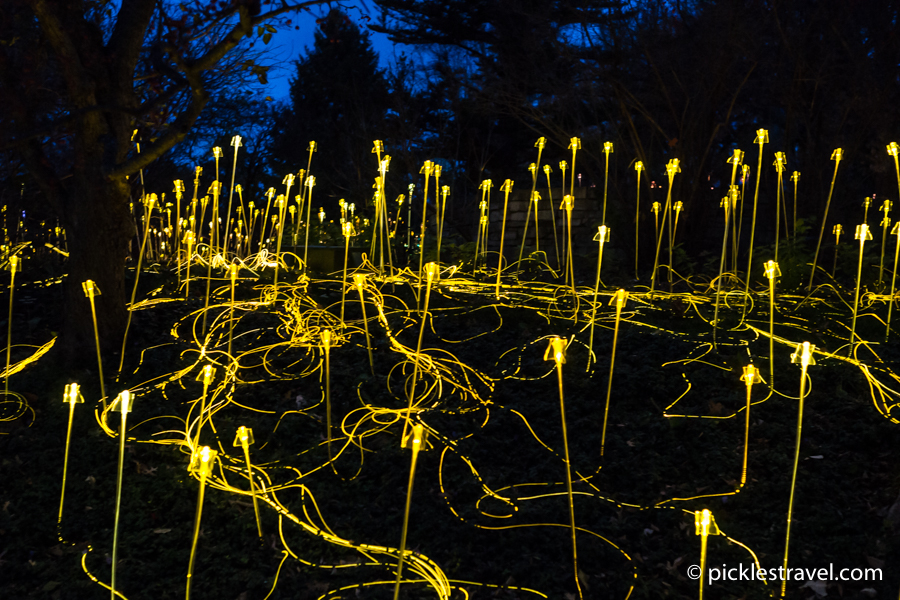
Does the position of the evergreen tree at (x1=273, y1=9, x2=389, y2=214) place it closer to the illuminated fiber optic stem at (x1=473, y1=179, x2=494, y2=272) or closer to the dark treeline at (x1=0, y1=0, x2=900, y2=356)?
the dark treeline at (x1=0, y1=0, x2=900, y2=356)

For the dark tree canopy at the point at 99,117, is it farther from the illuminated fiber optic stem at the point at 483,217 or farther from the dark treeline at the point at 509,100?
the illuminated fiber optic stem at the point at 483,217

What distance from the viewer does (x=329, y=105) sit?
21172 mm

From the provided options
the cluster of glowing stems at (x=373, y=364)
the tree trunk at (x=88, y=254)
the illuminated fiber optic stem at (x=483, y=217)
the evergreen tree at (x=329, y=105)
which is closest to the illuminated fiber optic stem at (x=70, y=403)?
the cluster of glowing stems at (x=373, y=364)

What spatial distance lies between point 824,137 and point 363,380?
6.87 metres

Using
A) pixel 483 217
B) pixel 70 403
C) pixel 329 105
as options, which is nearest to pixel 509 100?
pixel 483 217

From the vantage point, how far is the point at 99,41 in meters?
3.80

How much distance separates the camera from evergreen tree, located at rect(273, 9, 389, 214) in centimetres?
1838

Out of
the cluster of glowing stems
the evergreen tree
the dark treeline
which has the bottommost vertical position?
the cluster of glowing stems

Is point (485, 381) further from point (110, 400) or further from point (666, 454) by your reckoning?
point (110, 400)

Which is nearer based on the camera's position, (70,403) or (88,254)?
(70,403)

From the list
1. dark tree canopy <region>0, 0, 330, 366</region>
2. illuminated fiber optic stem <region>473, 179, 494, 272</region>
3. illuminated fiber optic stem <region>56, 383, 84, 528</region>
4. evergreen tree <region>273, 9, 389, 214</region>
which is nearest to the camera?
illuminated fiber optic stem <region>56, 383, 84, 528</region>

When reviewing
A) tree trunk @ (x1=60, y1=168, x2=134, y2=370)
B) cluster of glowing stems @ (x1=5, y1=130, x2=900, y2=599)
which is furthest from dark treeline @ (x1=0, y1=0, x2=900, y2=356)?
cluster of glowing stems @ (x1=5, y1=130, x2=900, y2=599)

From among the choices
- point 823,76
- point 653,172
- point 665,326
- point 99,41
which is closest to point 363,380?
point 665,326

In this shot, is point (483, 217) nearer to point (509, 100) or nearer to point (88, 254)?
point (88, 254)
